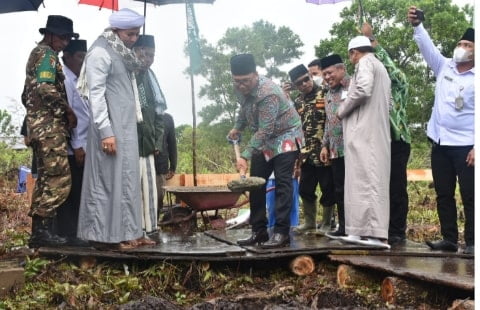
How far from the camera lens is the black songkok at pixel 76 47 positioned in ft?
18.7

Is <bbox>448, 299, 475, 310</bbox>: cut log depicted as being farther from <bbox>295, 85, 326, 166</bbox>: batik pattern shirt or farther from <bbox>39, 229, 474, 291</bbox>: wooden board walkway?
<bbox>295, 85, 326, 166</bbox>: batik pattern shirt

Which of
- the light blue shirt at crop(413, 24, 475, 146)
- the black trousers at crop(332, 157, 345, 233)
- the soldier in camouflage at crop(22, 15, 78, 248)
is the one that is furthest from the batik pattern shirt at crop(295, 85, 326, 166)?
the soldier in camouflage at crop(22, 15, 78, 248)

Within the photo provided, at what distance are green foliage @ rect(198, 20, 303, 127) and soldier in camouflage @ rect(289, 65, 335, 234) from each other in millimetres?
16781

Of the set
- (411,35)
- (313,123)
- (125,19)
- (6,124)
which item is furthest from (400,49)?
(125,19)

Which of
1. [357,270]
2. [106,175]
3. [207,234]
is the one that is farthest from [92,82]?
[357,270]

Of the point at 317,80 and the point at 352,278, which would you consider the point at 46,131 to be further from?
the point at 317,80

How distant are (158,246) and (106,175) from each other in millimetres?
795

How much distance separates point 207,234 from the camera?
20.6 ft

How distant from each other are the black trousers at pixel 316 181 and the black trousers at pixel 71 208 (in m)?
2.29

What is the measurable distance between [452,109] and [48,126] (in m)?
3.32

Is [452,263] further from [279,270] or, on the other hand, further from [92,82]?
[92,82]

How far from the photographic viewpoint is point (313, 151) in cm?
627

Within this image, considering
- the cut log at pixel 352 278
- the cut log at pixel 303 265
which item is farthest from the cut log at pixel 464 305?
the cut log at pixel 303 265

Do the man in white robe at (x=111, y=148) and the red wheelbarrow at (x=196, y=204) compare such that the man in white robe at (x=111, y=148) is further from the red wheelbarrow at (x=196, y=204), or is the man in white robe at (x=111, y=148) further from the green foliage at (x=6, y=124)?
the green foliage at (x=6, y=124)
